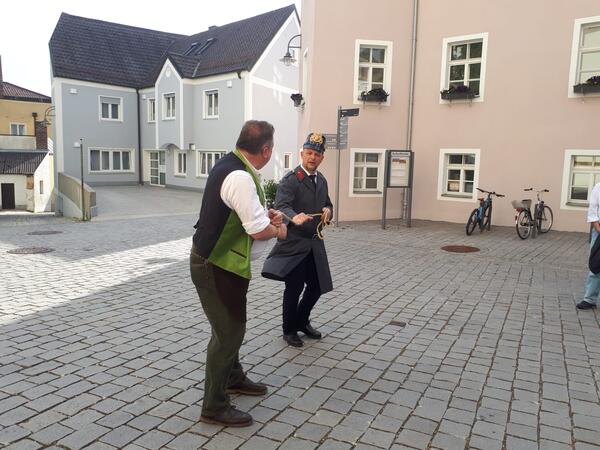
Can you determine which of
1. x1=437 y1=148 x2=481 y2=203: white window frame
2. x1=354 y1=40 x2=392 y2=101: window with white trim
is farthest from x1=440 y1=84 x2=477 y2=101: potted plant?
x1=354 y1=40 x2=392 y2=101: window with white trim

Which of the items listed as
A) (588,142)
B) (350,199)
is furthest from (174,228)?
(588,142)

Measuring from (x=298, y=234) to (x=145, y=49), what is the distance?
33248mm

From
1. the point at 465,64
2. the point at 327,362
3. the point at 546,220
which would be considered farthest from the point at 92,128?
the point at 327,362

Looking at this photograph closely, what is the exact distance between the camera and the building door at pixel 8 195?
39906mm

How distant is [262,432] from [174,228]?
11.1 metres

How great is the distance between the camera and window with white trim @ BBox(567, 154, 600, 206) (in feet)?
41.6

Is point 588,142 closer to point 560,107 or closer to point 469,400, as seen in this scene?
point 560,107

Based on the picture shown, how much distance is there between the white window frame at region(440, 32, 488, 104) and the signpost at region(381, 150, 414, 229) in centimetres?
236

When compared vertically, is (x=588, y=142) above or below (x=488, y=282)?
above

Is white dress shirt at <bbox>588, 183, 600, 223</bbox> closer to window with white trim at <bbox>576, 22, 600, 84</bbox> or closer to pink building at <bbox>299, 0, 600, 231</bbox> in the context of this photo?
pink building at <bbox>299, 0, 600, 231</bbox>

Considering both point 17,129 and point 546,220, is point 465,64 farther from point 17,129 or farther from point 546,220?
point 17,129

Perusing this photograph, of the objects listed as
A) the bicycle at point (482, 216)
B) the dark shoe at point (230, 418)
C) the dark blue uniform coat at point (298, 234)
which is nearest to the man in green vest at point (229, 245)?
the dark shoe at point (230, 418)

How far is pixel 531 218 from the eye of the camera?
1206 centimetres

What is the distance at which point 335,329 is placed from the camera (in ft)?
17.4
